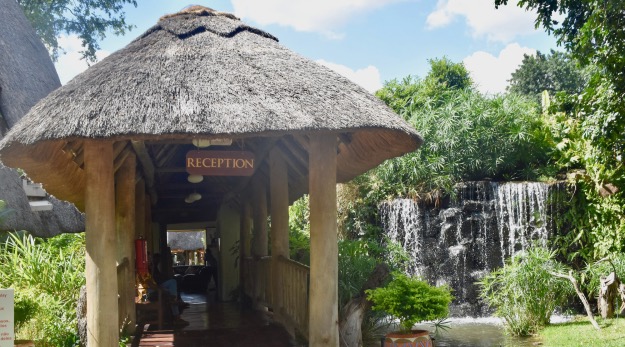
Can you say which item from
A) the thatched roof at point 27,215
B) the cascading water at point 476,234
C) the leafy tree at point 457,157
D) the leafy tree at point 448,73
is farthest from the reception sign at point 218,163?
the leafy tree at point 448,73

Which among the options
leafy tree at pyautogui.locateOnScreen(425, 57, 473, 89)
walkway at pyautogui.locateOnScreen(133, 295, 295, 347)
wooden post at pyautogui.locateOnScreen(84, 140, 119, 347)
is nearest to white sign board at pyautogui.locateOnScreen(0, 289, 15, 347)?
wooden post at pyautogui.locateOnScreen(84, 140, 119, 347)

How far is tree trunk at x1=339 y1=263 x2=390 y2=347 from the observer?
8.73 meters

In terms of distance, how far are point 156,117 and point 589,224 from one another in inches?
440

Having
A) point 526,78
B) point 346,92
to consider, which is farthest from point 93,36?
point 526,78

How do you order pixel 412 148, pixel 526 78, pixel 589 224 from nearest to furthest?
pixel 412 148 → pixel 589 224 → pixel 526 78

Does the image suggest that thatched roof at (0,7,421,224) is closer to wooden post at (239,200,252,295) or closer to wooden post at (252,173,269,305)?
wooden post at (252,173,269,305)

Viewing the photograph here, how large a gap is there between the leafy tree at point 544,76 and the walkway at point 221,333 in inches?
1003

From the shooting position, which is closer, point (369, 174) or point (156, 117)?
point (156, 117)

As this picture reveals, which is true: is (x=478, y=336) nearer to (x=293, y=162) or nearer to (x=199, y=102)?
(x=293, y=162)

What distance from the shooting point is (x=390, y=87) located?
21.7 m

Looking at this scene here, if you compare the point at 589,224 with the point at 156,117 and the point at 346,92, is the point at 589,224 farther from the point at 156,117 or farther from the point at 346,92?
the point at 156,117

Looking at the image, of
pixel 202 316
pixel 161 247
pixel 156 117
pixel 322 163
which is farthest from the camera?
pixel 161 247

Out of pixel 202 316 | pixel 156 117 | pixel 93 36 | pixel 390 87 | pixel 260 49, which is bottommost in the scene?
pixel 202 316

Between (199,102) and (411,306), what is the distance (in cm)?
294
